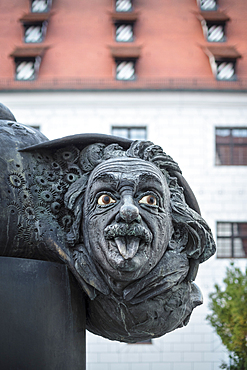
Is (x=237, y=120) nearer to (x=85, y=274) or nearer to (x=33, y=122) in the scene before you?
(x=33, y=122)

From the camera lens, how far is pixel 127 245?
2547mm

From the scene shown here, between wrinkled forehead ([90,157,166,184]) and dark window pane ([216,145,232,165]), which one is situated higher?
dark window pane ([216,145,232,165])

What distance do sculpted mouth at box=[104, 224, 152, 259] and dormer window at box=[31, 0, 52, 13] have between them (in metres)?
18.8

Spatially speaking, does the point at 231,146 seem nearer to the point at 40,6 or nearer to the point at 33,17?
the point at 33,17

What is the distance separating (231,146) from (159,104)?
265cm

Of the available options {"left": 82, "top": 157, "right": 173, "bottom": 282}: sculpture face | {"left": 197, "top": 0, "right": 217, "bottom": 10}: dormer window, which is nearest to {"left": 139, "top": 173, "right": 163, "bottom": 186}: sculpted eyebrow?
{"left": 82, "top": 157, "right": 173, "bottom": 282}: sculpture face

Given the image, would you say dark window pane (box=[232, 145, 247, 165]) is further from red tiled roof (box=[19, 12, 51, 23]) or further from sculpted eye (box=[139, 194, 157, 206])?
sculpted eye (box=[139, 194, 157, 206])

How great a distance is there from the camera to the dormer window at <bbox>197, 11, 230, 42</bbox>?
19.9m

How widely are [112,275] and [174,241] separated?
413 mm

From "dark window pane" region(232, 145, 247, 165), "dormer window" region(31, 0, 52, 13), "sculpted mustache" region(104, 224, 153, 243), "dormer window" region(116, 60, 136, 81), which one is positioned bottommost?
"sculpted mustache" region(104, 224, 153, 243)

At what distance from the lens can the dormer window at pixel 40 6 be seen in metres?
20.2

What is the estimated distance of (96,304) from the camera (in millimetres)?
2871

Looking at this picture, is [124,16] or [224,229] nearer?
[224,229]

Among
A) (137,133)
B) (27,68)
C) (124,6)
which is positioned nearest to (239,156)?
(137,133)
